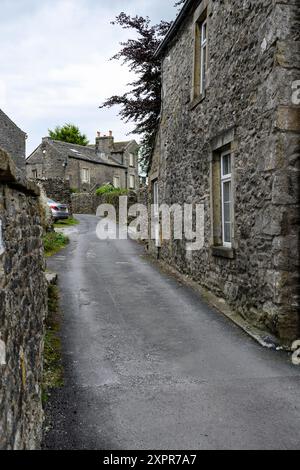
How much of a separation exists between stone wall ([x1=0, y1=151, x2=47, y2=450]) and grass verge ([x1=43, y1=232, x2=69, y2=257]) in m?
10.4

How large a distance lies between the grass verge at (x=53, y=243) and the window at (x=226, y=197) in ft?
24.2

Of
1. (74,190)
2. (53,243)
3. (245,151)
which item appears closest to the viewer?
(245,151)

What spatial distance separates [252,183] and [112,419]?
4134 millimetres

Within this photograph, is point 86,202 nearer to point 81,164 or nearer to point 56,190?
point 81,164

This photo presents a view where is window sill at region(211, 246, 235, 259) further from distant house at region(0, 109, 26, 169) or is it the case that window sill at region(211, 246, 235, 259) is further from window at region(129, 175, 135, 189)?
window at region(129, 175, 135, 189)

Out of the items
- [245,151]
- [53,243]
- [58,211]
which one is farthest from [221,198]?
[58,211]

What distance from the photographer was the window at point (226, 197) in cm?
792

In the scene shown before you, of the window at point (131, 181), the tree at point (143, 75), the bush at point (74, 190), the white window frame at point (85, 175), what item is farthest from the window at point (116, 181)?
the tree at point (143, 75)

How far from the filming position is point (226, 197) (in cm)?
807

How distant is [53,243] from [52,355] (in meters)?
10.8

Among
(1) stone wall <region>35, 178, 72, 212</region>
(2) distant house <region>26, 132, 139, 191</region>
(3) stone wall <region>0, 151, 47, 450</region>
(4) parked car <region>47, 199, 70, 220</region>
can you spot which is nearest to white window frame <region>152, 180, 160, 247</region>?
(3) stone wall <region>0, 151, 47, 450</region>

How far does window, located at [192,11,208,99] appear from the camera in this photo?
9.30 m

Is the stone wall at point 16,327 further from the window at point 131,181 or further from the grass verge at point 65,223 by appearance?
the window at point 131,181
